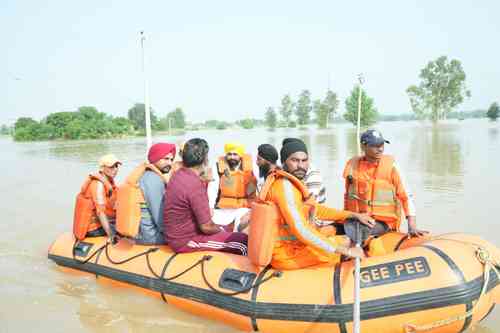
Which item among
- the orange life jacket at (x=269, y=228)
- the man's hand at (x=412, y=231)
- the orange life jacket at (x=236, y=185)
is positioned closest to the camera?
the orange life jacket at (x=269, y=228)

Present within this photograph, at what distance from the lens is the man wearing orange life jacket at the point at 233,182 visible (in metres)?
4.80

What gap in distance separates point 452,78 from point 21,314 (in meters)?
61.7

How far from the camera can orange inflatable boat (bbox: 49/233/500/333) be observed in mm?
2701

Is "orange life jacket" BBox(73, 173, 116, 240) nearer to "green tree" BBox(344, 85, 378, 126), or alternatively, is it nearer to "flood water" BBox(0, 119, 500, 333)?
"flood water" BBox(0, 119, 500, 333)

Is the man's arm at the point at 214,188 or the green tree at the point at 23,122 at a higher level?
the green tree at the point at 23,122

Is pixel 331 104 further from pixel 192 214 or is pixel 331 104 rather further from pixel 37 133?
pixel 192 214

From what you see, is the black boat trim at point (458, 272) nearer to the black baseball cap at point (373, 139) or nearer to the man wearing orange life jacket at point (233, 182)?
the black baseball cap at point (373, 139)

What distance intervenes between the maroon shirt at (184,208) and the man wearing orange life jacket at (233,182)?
1.14 meters

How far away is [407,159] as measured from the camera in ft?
46.3

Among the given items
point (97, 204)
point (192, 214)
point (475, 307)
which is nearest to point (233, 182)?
point (192, 214)

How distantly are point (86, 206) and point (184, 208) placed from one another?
1570mm

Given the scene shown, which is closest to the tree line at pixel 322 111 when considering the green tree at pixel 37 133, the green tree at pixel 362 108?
the green tree at pixel 362 108

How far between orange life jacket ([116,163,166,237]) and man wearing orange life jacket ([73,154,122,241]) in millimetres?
599

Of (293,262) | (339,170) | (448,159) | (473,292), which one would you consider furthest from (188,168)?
(448,159)
